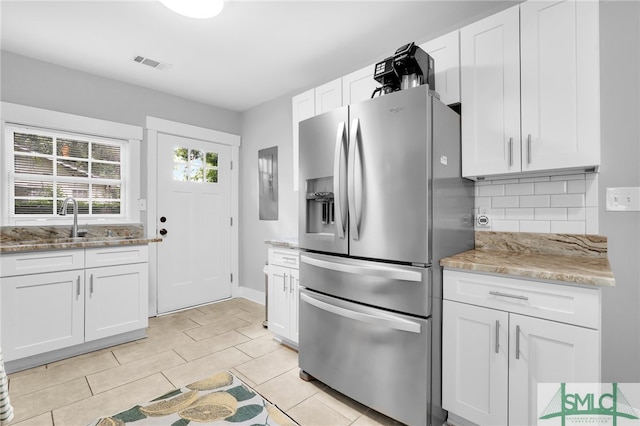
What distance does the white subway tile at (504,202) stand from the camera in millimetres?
2004

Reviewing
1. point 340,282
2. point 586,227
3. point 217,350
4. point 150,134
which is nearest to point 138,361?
point 217,350

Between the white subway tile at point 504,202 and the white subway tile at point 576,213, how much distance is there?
0.27 m

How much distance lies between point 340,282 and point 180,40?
2331mm

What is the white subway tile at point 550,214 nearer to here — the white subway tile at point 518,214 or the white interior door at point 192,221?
the white subway tile at point 518,214

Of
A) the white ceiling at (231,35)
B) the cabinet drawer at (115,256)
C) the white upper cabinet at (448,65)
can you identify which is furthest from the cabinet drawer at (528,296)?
the cabinet drawer at (115,256)

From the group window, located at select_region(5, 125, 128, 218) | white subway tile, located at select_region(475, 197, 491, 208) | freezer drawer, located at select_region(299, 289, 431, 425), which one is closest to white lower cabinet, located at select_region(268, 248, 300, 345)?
freezer drawer, located at select_region(299, 289, 431, 425)

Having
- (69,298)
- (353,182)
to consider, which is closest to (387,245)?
(353,182)

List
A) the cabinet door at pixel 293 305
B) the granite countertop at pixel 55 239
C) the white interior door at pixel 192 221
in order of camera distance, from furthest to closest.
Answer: the white interior door at pixel 192 221 → the cabinet door at pixel 293 305 → the granite countertop at pixel 55 239

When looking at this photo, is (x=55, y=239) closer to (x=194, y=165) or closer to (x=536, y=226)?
(x=194, y=165)

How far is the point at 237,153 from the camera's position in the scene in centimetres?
433

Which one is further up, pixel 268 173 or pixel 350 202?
pixel 268 173

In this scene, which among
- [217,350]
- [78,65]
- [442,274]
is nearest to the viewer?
[442,274]

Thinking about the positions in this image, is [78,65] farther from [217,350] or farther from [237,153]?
[217,350]

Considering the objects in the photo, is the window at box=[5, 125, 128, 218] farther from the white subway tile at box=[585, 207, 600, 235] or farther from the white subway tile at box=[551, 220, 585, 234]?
the white subway tile at box=[585, 207, 600, 235]
